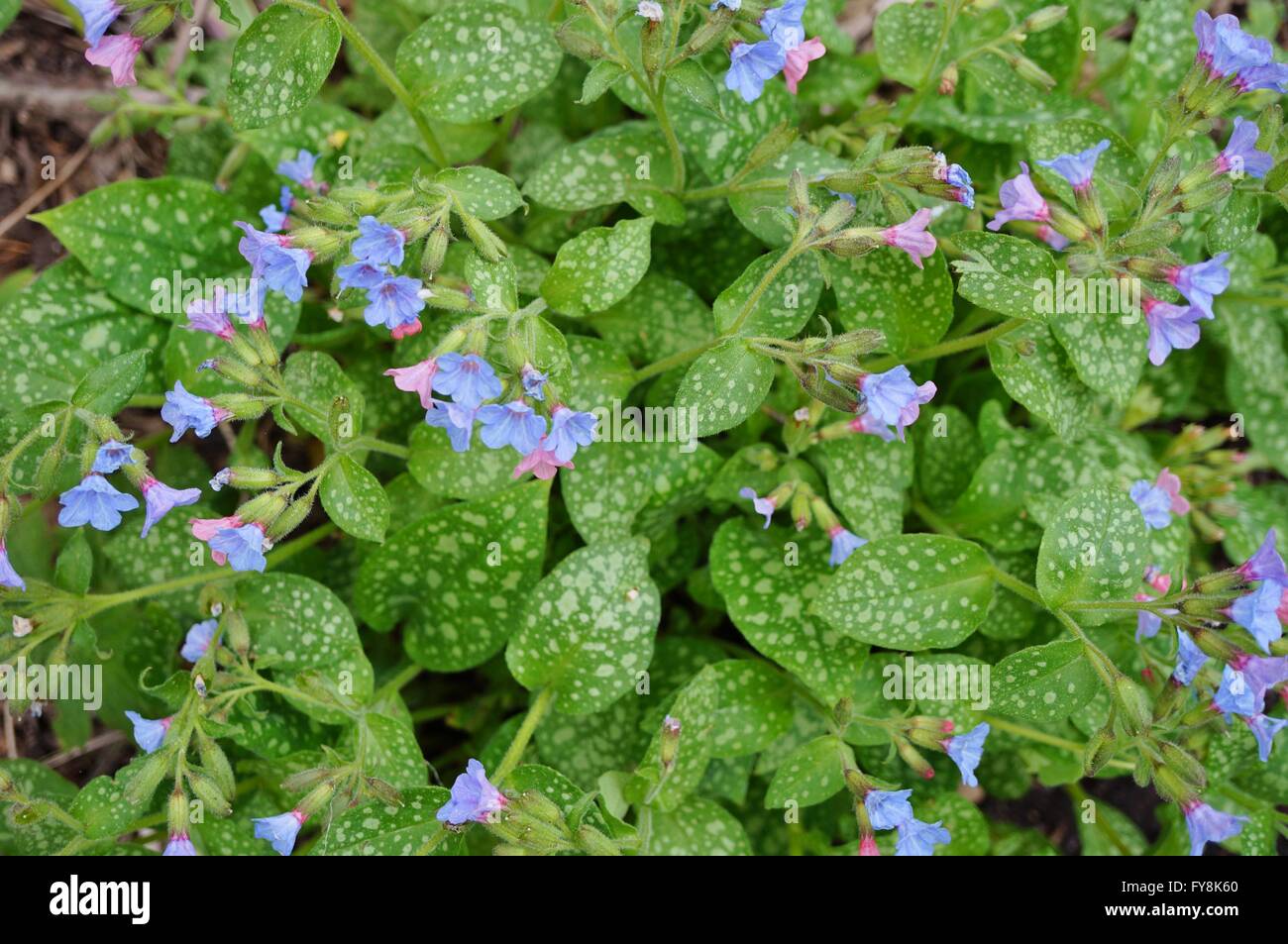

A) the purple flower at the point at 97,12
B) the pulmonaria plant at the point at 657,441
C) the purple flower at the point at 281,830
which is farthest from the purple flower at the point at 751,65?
the purple flower at the point at 281,830

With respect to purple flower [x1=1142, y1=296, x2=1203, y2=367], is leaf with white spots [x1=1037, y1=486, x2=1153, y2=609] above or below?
below

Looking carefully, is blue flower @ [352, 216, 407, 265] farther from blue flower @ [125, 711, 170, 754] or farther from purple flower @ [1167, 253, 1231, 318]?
purple flower @ [1167, 253, 1231, 318]

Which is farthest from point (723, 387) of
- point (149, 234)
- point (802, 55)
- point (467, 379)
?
point (149, 234)

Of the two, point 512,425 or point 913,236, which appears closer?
point 512,425

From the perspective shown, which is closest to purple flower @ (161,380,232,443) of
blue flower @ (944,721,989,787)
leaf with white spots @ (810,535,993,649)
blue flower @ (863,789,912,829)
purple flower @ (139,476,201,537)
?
purple flower @ (139,476,201,537)

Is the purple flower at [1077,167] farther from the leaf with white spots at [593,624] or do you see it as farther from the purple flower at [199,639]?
the purple flower at [199,639]

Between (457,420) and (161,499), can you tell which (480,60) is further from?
(161,499)
